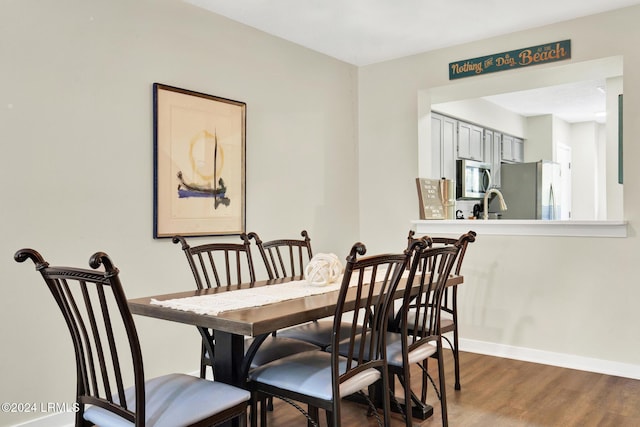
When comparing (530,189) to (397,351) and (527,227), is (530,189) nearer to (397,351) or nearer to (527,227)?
(527,227)

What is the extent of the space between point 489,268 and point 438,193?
31.9 inches

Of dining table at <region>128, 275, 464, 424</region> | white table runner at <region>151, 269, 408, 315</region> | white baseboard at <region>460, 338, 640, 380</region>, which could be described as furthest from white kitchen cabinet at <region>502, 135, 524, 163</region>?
dining table at <region>128, 275, 464, 424</region>

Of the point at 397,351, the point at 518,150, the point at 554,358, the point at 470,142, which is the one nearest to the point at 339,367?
the point at 397,351

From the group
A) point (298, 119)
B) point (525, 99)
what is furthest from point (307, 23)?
point (525, 99)

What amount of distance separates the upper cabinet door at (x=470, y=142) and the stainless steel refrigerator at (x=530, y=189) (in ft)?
1.98

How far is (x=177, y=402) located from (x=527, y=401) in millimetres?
2189

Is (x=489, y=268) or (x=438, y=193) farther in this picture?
(x=438, y=193)

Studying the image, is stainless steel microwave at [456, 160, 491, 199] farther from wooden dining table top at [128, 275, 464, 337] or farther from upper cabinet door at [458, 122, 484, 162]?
wooden dining table top at [128, 275, 464, 337]

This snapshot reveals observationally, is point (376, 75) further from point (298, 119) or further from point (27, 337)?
point (27, 337)

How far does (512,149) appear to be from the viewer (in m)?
7.06

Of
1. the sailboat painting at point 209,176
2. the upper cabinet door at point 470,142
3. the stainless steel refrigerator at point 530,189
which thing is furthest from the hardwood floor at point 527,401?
the stainless steel refrigerator at point 530,189

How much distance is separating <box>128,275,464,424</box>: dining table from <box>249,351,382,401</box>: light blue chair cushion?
4.2 inches

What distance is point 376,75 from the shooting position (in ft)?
15.4

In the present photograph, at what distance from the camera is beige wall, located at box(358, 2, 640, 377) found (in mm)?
3500
